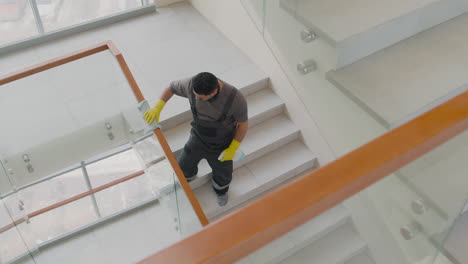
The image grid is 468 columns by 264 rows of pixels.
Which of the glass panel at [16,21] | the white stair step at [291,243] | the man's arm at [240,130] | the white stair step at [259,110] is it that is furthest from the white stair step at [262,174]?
the white stair step at [291,243]

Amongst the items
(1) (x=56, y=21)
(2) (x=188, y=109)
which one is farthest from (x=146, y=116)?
(1) (x=56, y=21)

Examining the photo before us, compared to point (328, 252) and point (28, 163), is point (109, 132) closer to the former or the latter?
point (28, 163)

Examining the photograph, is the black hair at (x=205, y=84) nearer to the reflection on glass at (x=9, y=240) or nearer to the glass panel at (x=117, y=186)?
the reflection on glass at (x=9, y=240)

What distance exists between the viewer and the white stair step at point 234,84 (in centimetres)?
550

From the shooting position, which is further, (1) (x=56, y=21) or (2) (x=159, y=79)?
(1) (x=56, y=21)

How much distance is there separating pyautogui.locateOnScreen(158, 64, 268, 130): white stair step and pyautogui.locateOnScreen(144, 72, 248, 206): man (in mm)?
588

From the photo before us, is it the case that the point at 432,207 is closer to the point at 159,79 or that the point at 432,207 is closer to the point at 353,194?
the point at 353,194

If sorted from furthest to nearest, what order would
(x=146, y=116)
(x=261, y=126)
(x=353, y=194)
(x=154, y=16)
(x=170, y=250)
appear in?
(x=154, y=16), (x=261, y=126), (x=146, y=116), (x=353, y=194), (x=170, y=250)

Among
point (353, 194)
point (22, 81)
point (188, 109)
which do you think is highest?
point (353, 194)

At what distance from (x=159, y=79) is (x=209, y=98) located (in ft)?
6.96

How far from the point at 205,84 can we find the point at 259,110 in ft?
6.39

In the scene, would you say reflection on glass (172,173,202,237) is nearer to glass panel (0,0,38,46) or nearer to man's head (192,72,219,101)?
man's head (192,72,219,101)

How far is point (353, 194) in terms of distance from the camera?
4.83 ft

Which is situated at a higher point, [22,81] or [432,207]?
[432,207]
